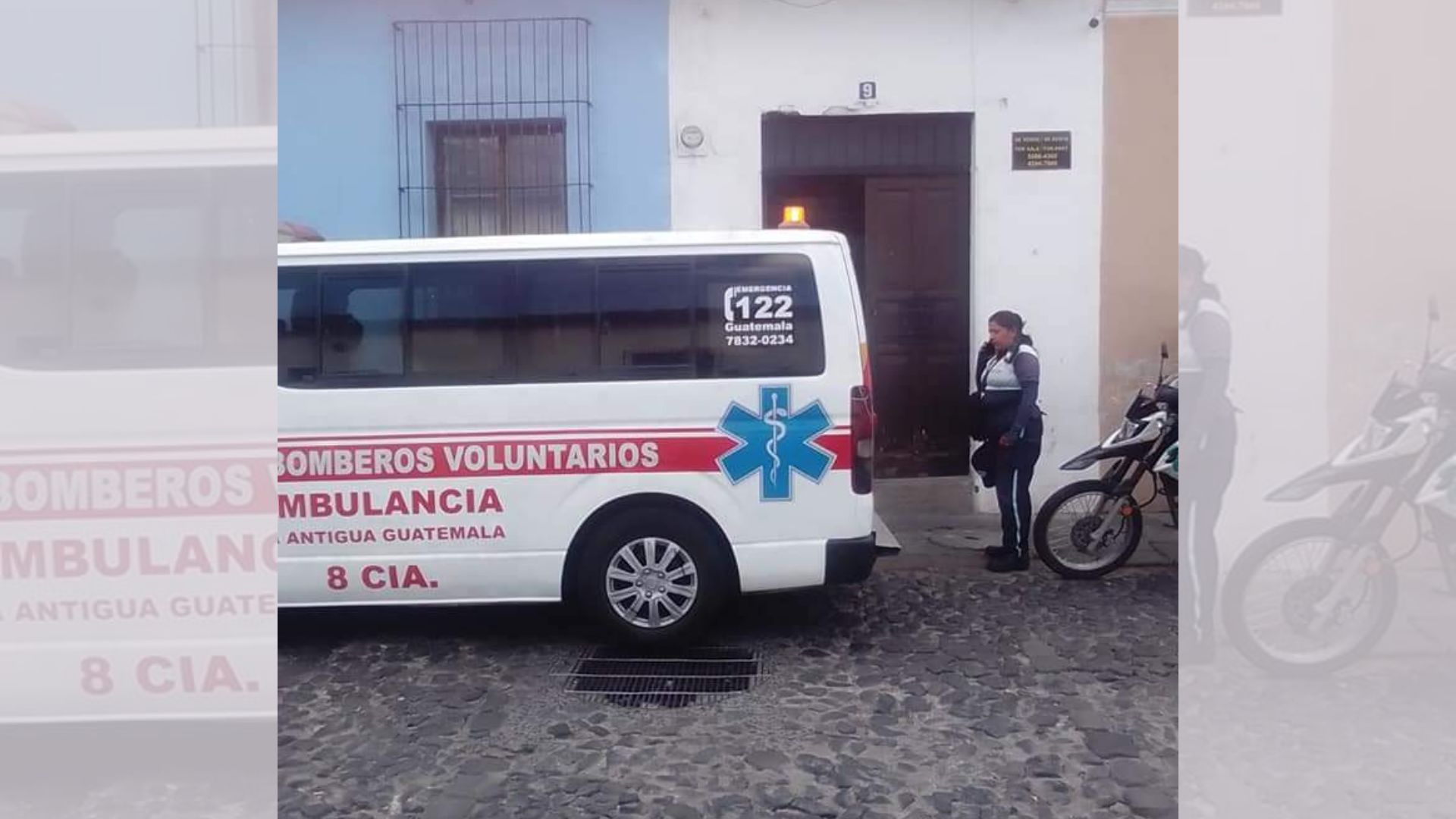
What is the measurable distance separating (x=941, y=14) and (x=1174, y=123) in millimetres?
1854

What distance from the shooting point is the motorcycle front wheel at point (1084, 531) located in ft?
22.8

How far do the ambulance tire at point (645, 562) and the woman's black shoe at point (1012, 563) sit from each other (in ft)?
7.12

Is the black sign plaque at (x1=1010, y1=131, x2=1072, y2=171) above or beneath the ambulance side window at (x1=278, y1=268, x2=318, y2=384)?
above

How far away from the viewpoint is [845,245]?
582 cm

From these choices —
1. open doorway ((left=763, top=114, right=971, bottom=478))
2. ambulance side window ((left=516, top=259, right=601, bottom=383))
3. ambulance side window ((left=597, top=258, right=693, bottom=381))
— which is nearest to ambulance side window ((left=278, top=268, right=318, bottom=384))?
ambulance side window ((left=516, top=259, right=601, bottom=383))


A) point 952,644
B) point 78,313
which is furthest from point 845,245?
point 78,313

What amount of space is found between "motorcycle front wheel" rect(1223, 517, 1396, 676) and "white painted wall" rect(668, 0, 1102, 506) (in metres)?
3.93

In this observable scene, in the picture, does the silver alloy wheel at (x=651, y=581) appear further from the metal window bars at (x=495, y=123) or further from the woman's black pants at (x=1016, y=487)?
the metal window bars at (x=495, y=123)

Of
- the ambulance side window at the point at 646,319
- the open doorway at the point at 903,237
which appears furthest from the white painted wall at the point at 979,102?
the ambulance side window at the point at 646,319

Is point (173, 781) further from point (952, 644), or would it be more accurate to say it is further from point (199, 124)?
point (952, 644)

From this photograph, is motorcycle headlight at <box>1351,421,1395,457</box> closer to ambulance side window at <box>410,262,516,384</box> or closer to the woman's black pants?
the woman's black pants

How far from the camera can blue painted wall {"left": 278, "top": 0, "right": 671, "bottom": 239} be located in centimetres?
912

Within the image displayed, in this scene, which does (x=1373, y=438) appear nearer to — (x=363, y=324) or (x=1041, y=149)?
(x=1041, y=149)

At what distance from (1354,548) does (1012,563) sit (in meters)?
2.35
